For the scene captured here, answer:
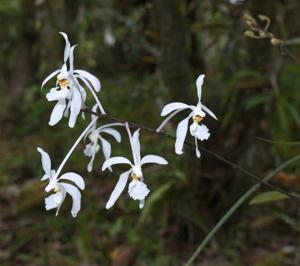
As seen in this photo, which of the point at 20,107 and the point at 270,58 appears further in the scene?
the point at 20,107

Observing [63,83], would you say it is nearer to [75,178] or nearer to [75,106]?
A: [75,106]

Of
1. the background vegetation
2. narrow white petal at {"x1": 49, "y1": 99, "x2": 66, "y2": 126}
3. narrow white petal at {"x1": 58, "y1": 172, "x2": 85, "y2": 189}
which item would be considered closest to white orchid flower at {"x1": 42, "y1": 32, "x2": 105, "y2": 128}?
narrow white petal at {"x1": 49, "y1": 99, "x2": 66, "y2": 126}

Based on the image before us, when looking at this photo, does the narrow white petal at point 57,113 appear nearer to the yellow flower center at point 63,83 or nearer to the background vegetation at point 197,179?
the yellow flower center at point 63,83

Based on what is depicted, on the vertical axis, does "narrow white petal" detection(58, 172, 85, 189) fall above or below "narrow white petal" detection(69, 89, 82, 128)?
below

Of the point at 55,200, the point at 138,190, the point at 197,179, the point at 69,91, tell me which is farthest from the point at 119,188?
the point at 197,179

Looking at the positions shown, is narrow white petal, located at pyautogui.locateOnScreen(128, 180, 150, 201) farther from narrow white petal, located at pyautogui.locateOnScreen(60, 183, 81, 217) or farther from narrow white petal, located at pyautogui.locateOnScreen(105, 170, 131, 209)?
narrow white petal, located at pyautogui.locateOnScreen(60, 183, 81, 217)

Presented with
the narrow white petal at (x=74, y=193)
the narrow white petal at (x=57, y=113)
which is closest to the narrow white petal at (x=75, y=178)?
the narrow white petal at (x=74, y=193)

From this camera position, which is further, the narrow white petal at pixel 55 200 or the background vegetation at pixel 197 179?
the background vegetation at pixel 197 179

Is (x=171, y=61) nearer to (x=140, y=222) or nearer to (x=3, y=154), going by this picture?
(x=140, y=222)

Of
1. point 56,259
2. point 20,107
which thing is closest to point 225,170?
point 56,259
